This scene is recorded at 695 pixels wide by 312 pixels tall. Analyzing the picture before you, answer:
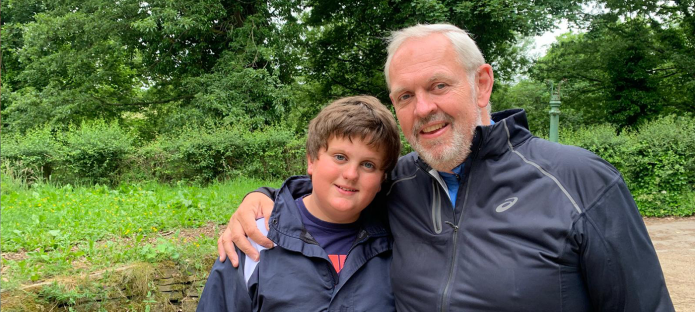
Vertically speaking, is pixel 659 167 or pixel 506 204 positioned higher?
pixel 506 204

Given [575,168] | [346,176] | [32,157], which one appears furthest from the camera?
[32,157]

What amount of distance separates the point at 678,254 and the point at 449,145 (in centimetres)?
735

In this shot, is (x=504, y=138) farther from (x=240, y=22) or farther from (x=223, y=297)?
(x=240, y=22)

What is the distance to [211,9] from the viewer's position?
13922mm

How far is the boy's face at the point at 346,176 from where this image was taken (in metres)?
2.00

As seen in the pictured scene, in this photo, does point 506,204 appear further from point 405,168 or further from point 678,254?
point 678,254

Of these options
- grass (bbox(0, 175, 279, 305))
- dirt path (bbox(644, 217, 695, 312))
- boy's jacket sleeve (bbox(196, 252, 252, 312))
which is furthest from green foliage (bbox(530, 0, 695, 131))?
boy's jacket sleeve (bbox(196, 252, 252, 312))

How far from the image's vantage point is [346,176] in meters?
1.98

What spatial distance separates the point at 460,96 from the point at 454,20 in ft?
38.5

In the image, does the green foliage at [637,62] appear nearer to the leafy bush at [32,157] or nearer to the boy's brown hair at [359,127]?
the leafy bush at [32,157]

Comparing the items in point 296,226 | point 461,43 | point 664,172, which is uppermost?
point 461,43

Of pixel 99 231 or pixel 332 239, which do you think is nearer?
pixel 332 239

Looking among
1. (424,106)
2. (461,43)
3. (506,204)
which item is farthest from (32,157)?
(506,204)

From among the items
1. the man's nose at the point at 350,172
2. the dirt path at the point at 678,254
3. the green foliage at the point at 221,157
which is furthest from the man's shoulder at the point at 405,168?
the green foliage at the point at 221,157
